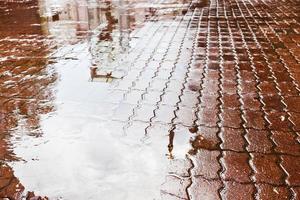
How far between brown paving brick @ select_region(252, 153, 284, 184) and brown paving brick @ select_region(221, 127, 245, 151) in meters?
0.20

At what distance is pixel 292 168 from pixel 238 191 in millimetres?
609

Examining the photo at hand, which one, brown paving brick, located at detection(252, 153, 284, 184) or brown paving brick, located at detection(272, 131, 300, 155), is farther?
brown paving brick, located at detection(272, 131, 300, 155)

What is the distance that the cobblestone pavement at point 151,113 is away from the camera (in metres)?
2.89

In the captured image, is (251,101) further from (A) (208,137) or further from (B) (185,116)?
(A) (208,137)

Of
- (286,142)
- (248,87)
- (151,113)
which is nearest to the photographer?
(286,142)

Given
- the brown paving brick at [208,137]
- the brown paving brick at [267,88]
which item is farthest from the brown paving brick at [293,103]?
the brown paving brick at [208,137]

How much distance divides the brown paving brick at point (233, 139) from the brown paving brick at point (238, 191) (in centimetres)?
58

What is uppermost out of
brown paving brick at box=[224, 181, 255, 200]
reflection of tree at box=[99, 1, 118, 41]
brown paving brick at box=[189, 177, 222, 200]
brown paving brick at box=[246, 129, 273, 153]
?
reflection of tree at box=[99, 1, 118, 41]

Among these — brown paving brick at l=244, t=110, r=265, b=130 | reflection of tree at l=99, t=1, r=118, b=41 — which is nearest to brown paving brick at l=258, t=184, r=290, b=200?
brown paving brick at l=244, t=110, r=265, b=130

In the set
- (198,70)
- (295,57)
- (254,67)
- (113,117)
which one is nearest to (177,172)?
(113,117)

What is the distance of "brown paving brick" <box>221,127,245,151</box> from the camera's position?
133 inches

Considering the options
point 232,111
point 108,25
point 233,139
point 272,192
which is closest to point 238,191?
point 272,192

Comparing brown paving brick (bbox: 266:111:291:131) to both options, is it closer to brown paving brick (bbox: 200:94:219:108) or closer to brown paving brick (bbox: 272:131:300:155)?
brown paving brick (bbox: 272:131:300:155)

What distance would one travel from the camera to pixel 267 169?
3031 mm
